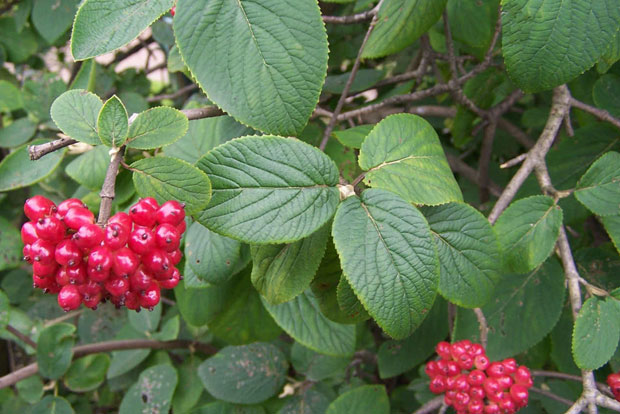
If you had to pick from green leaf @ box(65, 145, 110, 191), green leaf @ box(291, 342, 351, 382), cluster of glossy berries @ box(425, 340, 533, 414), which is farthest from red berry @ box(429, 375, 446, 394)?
green leaf @ box(65, 145, 110, 191)

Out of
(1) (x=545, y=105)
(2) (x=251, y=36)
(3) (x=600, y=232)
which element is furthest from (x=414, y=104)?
(2) (x=251, y=36)

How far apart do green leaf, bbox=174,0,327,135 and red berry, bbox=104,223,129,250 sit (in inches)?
9.9

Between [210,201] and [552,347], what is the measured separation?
4.26 ft

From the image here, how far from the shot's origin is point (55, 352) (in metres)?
1.59

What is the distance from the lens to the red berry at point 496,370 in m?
1.23

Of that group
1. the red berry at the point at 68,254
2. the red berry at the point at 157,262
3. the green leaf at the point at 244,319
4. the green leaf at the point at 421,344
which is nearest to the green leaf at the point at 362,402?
the green leaf at the point at 421,344

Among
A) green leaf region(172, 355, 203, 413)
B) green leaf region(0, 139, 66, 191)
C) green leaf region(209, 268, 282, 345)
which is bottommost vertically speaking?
green leaf region(172, 355, 203, 413)

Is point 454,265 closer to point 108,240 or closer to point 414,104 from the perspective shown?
point 108,240

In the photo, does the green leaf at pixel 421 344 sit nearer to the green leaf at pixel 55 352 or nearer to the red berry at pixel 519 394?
the red berry at pixel 519 394

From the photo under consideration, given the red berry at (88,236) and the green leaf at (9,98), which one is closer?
the red berry at (88,236)

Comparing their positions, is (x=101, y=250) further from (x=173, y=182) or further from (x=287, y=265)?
(x=287, y=265)

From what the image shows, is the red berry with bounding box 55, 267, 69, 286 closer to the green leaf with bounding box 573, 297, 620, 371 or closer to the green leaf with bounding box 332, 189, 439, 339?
the green leaf with bounding box 332, 189, 439, 339

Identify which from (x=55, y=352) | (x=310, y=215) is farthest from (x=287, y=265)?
(x=55, y=352)

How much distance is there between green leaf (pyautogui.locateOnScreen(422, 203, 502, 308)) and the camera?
0.99 metres
